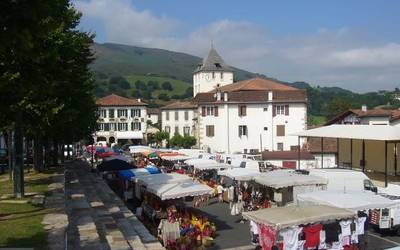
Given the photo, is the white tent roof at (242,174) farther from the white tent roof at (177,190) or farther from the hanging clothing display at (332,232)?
the hanging clothing display at (332,232)

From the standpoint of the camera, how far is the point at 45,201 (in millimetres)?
17984

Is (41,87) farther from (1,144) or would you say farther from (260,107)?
(260,107)

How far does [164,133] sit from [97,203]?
8168 centimetres

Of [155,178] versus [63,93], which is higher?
[63,93]

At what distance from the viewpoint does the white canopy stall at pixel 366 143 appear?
32125 millimetres

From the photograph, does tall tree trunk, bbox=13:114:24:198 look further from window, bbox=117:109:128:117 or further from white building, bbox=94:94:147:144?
window, bbox=117:109:128:117

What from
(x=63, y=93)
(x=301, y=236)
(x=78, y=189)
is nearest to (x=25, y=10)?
A: (x=301, y=236)

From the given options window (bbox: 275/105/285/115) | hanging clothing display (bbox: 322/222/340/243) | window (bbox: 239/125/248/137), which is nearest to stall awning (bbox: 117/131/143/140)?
window (bbox: 239/125/248/137)

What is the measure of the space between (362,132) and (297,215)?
70.7ft

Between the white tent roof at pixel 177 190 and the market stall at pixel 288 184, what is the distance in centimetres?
507

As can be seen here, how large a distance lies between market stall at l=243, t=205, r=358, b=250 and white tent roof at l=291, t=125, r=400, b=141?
16733 mm

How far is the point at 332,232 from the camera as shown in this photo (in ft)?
49.9

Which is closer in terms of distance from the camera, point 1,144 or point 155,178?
point 155,178

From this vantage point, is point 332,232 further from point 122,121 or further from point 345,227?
point 122,121
